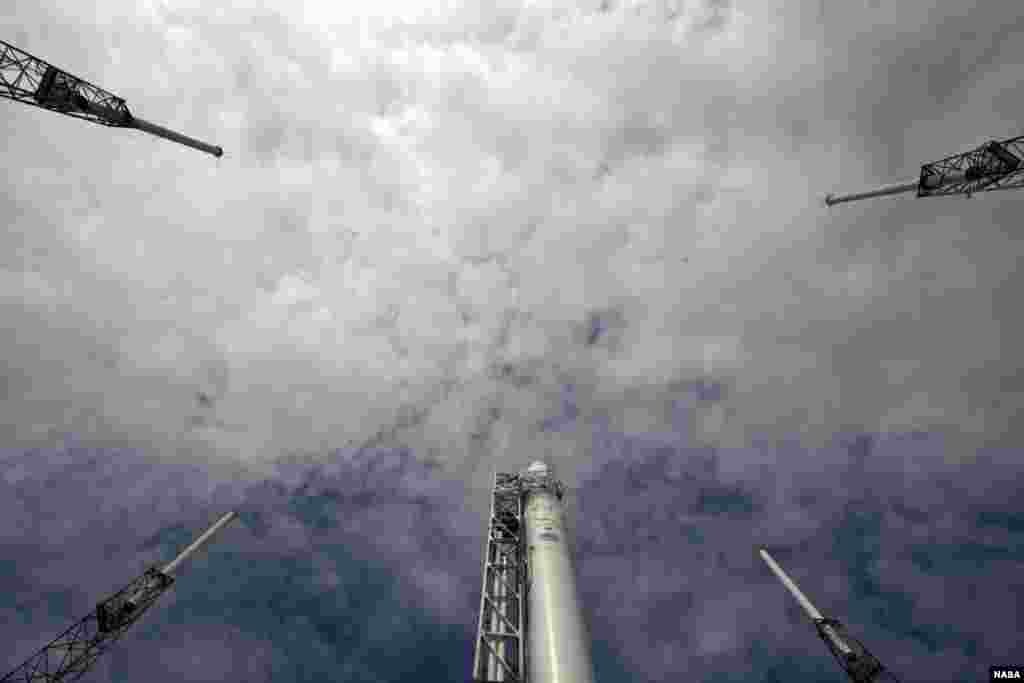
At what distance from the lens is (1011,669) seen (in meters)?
45.8

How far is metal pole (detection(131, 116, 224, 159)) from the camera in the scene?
34109mm

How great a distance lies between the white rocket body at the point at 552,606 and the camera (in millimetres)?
26438

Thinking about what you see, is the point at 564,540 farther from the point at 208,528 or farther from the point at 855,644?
the point at 208,528

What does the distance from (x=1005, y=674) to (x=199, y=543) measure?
81900 millimetres

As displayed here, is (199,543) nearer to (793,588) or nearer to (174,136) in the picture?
(174,136)

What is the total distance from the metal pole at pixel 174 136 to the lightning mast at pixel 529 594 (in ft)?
→ 138

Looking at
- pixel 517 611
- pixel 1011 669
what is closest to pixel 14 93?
pixel 517 611

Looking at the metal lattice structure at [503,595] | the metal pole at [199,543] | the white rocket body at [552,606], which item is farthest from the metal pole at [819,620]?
the metal pole at [199,543]

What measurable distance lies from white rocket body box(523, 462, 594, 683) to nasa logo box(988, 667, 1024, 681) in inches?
1701

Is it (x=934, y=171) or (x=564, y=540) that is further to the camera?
(x=564, y=540)

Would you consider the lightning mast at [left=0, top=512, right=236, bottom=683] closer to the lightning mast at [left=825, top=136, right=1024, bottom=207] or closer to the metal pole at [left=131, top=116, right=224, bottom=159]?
the metal pole at [left=131, top=116, right=224, bottom=159]

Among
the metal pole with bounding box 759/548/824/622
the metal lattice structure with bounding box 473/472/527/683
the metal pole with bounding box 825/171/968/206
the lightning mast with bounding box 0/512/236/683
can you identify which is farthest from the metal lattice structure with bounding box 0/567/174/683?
the metal pole with bounding box 825/171/968/206

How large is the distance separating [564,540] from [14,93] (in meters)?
48.3

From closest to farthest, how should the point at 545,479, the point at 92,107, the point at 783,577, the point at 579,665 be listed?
1. the point at 579,665
2. the point at 92,107
3. the point at 783,577
4. the point at 545,479
